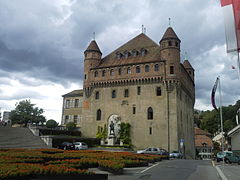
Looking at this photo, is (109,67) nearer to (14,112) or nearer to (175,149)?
(175,149)

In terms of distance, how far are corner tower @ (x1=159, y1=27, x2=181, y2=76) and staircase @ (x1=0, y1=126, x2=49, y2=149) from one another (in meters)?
25.2

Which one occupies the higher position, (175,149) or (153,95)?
(153,95)

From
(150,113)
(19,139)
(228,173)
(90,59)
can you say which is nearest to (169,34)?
(150,113)

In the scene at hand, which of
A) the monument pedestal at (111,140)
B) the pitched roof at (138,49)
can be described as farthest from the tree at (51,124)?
the pitched roof at (138,49)

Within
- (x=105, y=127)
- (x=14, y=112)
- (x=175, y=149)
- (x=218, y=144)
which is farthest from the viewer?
(x=218, y=144)

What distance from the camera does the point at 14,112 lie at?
213 feet

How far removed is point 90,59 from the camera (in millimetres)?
53438

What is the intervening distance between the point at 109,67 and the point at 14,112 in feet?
101

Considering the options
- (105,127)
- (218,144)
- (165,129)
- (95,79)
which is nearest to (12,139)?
(105,127)

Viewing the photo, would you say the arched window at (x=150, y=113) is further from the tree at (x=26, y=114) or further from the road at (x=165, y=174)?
the tree at (x=26, y=114)

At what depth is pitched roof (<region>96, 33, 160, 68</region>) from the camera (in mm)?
49156

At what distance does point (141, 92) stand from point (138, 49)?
10.0 m

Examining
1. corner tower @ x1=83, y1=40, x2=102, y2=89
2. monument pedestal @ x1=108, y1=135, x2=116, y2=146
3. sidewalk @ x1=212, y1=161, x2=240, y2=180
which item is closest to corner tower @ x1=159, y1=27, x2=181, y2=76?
corner tower @ x1=83, y1=40, x2=102, y2=89

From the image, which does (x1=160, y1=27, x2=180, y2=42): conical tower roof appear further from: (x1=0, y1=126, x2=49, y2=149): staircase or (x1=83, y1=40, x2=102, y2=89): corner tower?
(x1=0, y1=126, x2=49, y2=149): staircase
